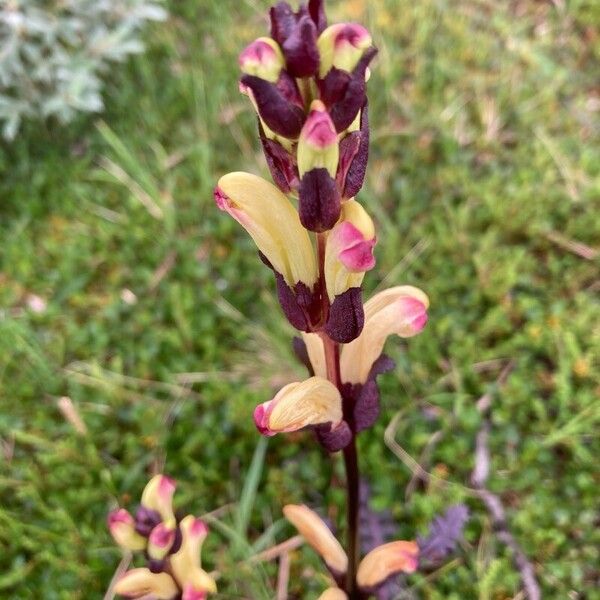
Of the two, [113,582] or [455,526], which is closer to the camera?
[455,526]

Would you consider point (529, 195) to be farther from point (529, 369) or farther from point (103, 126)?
point (103, 126)

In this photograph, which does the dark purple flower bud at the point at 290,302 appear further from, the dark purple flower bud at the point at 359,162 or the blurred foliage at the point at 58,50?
the blurred foliage at the point at 58,50

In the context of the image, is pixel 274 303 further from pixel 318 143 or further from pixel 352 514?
pixel 318 143

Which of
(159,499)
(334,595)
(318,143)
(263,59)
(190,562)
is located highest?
(263,59)

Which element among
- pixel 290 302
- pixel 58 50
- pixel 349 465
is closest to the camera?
pixel 290 302

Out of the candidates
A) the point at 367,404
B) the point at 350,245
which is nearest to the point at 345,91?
the point at 350,245

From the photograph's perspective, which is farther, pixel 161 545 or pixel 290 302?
pixel 161 545

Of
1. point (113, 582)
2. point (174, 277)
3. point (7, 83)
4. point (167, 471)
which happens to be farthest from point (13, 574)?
point (7, 83)

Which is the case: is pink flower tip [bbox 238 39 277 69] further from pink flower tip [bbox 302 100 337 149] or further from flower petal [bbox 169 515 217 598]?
flower petal [bbox 169 515 217 598]
